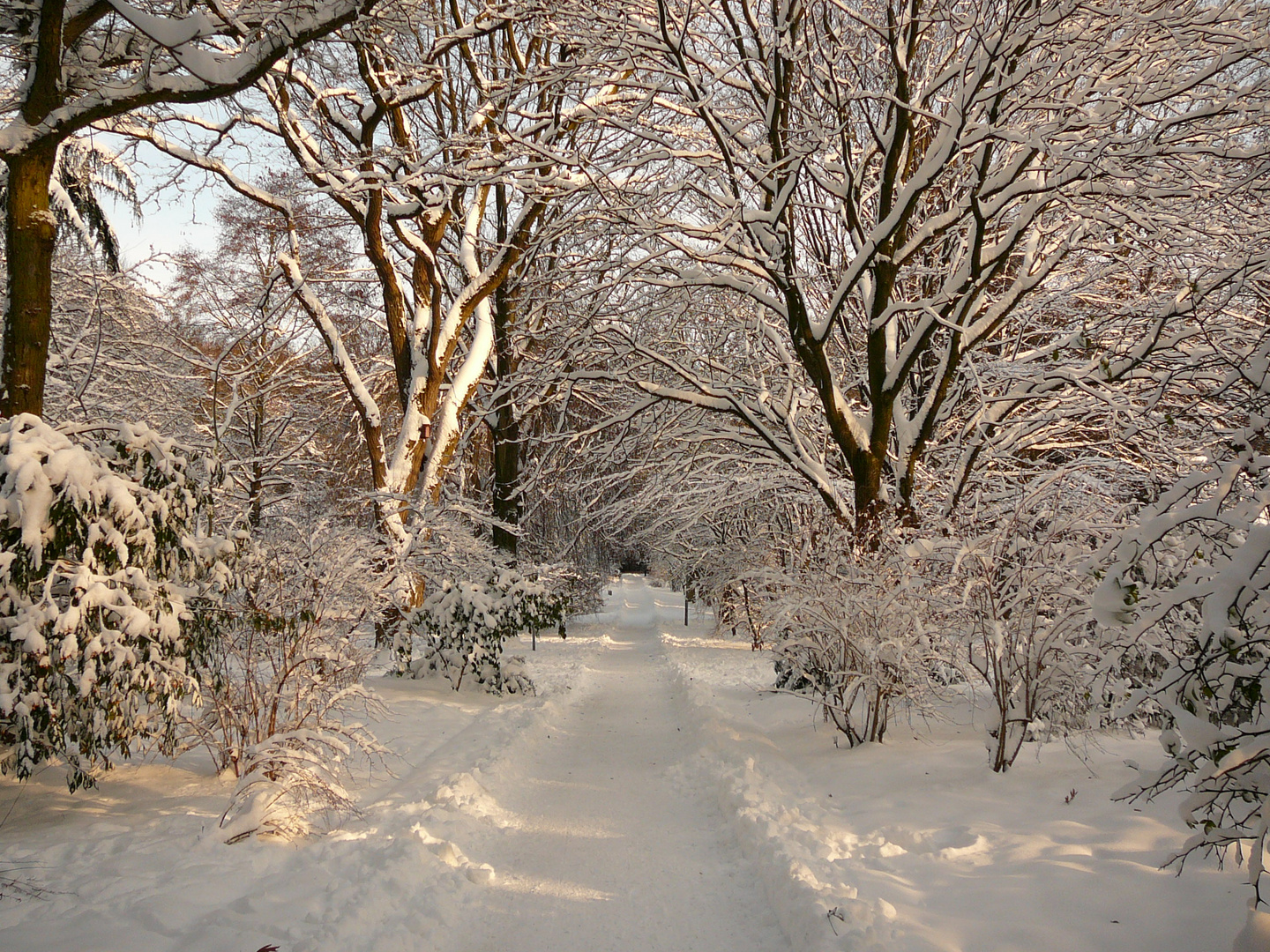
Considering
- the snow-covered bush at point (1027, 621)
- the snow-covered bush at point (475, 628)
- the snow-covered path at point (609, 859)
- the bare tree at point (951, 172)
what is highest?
the bare tree at point (951, 172)

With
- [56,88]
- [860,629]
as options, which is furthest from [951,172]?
[56,88]

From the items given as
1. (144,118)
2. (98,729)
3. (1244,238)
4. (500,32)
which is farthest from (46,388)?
(1244,238)

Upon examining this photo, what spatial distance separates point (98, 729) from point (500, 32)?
1382 cm

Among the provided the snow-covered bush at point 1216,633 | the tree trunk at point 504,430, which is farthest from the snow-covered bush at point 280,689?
the tree trunk at point 504,430

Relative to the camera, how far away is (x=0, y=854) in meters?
3.60

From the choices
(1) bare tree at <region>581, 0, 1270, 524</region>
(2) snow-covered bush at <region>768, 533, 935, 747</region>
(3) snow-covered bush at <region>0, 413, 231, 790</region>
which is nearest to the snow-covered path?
(2) snow-covered bush at <region>768, 533, 935, 747</region>

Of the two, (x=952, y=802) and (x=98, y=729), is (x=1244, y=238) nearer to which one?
(x=952, y=802)

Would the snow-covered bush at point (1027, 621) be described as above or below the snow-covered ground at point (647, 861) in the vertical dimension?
above

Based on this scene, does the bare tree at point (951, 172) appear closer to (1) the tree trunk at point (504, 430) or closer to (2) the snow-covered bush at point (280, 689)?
(2) the snow-covered bush at point (280, 689)

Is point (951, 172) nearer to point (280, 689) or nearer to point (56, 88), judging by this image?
point (56, 88)

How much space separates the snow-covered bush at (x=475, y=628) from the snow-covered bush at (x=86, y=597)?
464 centimetres

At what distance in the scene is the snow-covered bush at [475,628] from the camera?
29.8 feet

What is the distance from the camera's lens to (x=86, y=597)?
377 cm

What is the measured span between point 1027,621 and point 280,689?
523 centimetres
